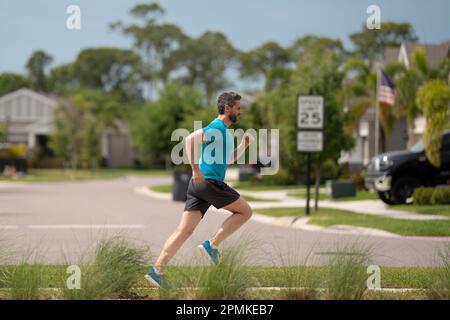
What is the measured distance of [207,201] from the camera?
8766 mm

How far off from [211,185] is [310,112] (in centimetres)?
1149

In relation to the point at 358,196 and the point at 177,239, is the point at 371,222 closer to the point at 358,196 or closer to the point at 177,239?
the point at 177,239

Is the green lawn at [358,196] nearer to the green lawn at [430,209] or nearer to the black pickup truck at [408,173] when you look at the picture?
the black pickup truck at [408,173]

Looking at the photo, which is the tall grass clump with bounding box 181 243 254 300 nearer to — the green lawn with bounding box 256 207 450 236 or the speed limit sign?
the green lawn with bounding box 256 207 450 236

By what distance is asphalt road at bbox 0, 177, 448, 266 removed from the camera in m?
11.8

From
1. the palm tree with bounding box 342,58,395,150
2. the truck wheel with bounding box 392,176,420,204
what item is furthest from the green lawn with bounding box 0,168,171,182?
the truck wheel with bounding box 392,176,420,204

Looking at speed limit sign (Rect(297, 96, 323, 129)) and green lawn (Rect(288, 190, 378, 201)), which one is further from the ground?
speed limit sign (Rect(297, 96, 323, 129))

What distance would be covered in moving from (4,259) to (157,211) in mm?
14395

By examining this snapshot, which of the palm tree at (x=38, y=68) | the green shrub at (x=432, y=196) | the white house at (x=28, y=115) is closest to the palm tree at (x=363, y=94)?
the green shrub at (x=432, y=196)

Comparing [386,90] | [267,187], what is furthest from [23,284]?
[267,187]

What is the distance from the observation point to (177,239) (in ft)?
28.1

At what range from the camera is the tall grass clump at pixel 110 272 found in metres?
7.38

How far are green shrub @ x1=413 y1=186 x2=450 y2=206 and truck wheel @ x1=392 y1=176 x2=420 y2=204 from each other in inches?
40.7
